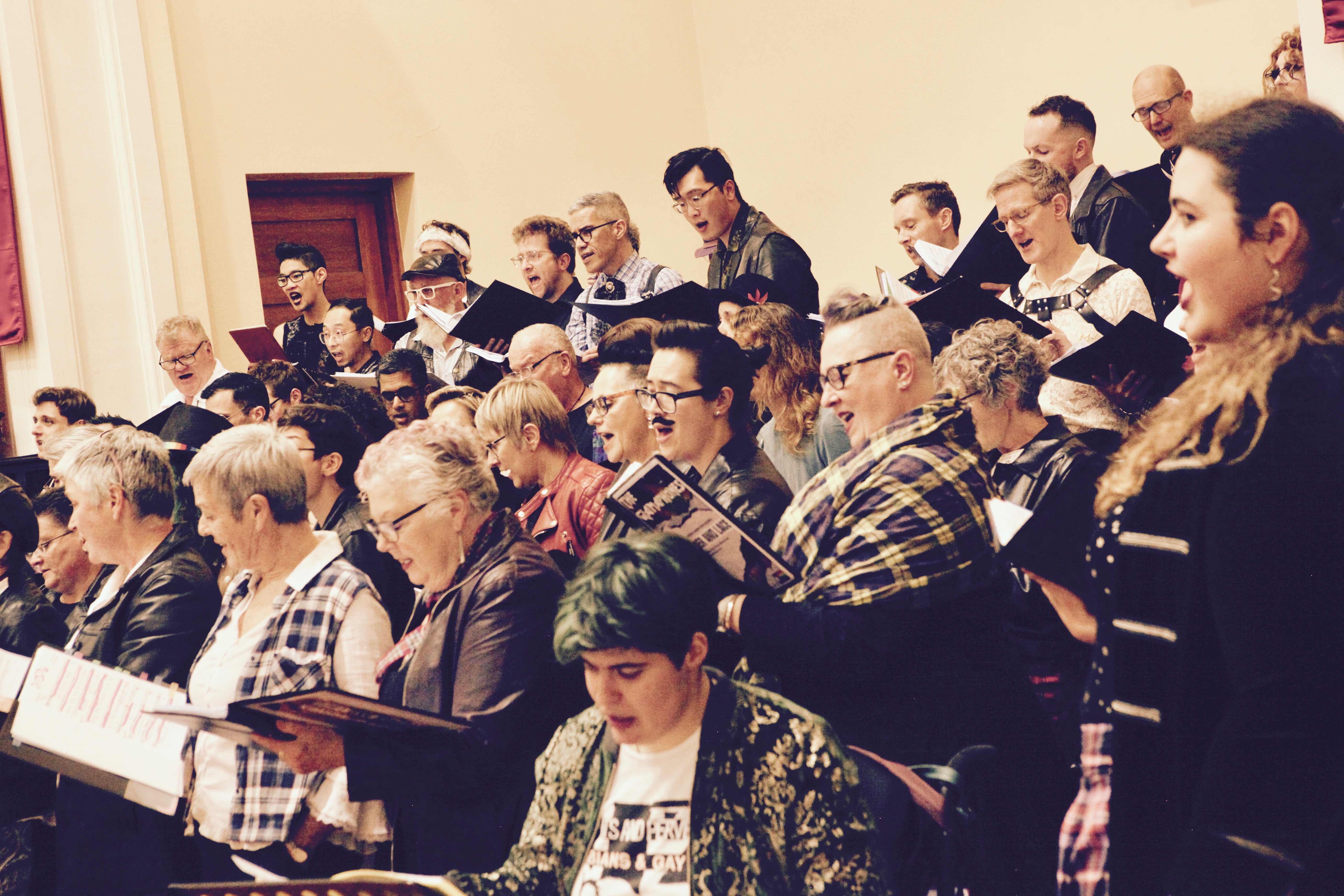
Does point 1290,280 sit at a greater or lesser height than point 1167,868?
greater

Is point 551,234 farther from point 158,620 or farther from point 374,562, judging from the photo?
point 158,620

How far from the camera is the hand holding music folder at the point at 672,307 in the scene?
146 inches

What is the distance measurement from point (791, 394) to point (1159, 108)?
7.10 ft

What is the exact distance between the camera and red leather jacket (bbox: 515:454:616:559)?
3131 mm

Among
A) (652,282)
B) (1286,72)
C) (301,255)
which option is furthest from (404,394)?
(1286,72)

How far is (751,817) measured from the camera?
166cm

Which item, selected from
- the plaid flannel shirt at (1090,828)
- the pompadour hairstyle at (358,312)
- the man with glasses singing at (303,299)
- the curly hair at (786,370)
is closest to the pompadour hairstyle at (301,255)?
the man with glasses singing at (303,299)

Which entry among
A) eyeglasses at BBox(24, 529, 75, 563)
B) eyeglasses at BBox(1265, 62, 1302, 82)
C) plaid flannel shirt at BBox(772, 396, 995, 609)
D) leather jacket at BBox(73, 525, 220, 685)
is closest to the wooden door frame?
eyeglasses at BBox(24, 529, 75, 563)

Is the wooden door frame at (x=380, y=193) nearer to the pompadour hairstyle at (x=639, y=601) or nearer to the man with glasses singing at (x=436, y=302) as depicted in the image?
the man with glasses singing at (x=436, y=302)

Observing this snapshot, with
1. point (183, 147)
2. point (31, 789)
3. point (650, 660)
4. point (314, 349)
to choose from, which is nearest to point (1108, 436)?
point (650, 660)

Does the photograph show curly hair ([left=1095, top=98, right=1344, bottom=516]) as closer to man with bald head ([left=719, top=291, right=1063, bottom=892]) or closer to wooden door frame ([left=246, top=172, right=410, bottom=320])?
man with bald head ([left=719, top=291, right=1063, bottom=892])

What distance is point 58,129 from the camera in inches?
252

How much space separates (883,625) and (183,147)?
5857 millimetres

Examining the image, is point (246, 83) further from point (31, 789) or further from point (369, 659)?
point (369, 659)
